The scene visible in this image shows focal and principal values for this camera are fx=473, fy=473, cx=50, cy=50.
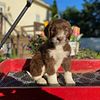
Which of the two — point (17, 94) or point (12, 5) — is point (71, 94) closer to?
point (17, 94)

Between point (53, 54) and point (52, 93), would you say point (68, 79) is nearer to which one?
point (53, 54)

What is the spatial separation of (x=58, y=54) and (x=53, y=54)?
68 millimetres

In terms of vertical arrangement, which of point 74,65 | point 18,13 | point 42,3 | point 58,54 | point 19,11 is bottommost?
point 74,65

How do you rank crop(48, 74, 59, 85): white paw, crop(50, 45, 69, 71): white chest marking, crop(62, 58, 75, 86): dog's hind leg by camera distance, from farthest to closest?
crop(62, 58, 75, 86): dog's hind leg
crop(50, 45, 69, 71): white chest marking
crop(48, 74, 59, 85): white paw

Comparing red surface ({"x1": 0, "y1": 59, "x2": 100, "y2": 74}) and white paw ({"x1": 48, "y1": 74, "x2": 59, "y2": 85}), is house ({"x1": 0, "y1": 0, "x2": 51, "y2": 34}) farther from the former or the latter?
white paw ({"x1": 48, "y1": 74, "x2": 59, "y2": 85})

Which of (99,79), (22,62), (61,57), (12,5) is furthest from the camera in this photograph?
(12,5)

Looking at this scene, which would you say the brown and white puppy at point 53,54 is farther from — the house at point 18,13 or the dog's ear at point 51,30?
the house at point 18,13

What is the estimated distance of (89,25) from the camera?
3250 centimetres

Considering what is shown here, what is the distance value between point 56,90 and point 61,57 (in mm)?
1064

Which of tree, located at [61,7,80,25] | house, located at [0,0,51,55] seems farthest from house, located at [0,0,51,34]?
tree, located at [61,7,80,25]

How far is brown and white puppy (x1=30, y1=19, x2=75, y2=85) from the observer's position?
12.3 ft

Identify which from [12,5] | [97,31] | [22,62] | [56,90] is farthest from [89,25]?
[56,90]

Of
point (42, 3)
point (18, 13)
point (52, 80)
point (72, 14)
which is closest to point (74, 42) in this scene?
point (52, 80)

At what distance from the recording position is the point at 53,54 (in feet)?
13.0
